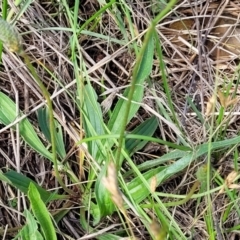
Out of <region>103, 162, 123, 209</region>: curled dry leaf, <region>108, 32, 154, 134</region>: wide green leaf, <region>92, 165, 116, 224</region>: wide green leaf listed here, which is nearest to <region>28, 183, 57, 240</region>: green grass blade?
<region>92, 165, 116, 224</region>: wide green leaf

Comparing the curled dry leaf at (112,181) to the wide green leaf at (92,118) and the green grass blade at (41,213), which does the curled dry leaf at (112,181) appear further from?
the wide green leaf at (92,118)

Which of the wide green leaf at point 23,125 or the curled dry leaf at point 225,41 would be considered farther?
the curled dry leaf at point 225,41

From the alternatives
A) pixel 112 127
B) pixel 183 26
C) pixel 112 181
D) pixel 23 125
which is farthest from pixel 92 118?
pixel 112 181

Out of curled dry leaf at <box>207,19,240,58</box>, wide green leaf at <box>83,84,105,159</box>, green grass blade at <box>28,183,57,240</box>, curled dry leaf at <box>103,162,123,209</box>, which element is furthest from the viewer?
curled dry leaf at <box>207,19,240,58</box>

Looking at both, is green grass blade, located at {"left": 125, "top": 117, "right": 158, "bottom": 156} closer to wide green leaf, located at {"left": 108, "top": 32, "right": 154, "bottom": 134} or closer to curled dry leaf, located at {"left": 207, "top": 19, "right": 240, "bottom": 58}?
wide green leaf, located at {"left": 108, "top": 32, "right": 154, "bottom": 134}

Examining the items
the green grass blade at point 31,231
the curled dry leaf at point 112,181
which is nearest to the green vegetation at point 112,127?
the green grass blade at point 31,231

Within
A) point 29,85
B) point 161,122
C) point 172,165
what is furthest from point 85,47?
point 172,165

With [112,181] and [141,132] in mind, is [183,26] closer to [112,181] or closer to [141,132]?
[141,132]
